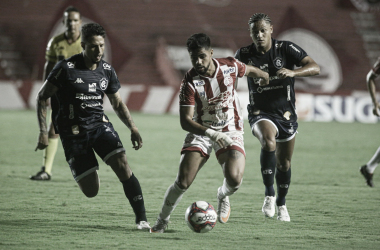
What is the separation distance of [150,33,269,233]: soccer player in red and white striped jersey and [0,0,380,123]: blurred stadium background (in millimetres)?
16123

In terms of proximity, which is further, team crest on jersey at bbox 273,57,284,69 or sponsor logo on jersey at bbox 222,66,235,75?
team crest on jersey at bbox 273,57,284,69

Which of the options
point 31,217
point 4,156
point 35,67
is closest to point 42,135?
point 31,217

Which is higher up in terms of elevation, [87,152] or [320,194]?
[87,152]

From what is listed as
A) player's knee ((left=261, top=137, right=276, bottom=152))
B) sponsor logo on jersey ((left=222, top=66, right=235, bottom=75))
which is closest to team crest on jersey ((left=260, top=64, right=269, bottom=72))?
player's knee ((left=261, top=137, right=276, bottom=152))

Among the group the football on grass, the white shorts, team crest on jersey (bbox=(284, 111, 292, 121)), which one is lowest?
the football on grass

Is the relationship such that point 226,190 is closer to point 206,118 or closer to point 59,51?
point 206,118

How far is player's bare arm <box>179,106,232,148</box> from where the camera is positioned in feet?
15.0

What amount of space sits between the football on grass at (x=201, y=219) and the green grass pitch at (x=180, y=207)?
7 cm

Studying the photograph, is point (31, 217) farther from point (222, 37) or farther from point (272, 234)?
point (222, 37)

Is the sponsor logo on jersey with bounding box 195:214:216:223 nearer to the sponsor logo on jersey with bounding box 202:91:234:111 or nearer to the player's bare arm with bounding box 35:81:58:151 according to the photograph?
the sponsor logo on jersey with bounding box 202:91:234:111

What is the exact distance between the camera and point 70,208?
5812mm

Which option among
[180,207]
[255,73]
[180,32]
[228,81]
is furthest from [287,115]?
[180,32]

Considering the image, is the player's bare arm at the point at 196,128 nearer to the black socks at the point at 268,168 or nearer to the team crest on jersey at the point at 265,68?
the black socks at the point at 268,168

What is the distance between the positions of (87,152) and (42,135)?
1.47 ft
